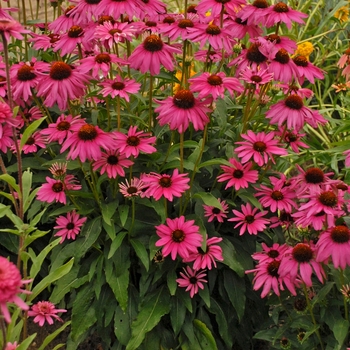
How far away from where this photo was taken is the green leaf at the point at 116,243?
172cm

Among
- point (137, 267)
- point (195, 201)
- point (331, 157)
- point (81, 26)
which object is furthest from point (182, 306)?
point (331, 157)

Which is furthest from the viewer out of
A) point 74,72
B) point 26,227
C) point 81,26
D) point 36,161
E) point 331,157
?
point 331,157

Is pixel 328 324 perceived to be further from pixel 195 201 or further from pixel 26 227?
pixel 26 227

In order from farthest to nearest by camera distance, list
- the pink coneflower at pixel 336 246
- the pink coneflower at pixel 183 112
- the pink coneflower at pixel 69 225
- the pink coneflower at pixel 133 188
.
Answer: the pink coneflower at pixel 69 225 → the pink coneflower at pixel 133 188 → the pink coneflower at pixel 183 112 → the pink coneflower at pixel 336 246

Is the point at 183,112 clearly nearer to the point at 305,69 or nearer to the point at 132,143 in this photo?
the point at 132,143

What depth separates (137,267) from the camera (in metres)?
1.95

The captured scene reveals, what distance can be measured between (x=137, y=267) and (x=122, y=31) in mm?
747

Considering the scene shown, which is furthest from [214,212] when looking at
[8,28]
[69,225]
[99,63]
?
[8,28]

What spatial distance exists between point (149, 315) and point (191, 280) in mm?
165

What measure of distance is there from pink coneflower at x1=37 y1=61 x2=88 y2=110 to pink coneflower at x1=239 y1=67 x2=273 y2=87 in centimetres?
48

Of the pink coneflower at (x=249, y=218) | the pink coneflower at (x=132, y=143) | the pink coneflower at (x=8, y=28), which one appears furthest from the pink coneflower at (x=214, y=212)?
the pink coneflower at (x=8, y=28)

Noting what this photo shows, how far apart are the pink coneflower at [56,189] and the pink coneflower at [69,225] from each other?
9 centimetres

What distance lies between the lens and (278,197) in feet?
5.96

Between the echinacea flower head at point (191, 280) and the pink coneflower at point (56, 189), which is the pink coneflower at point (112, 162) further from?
the echinacea flower head at point (191, 280)
